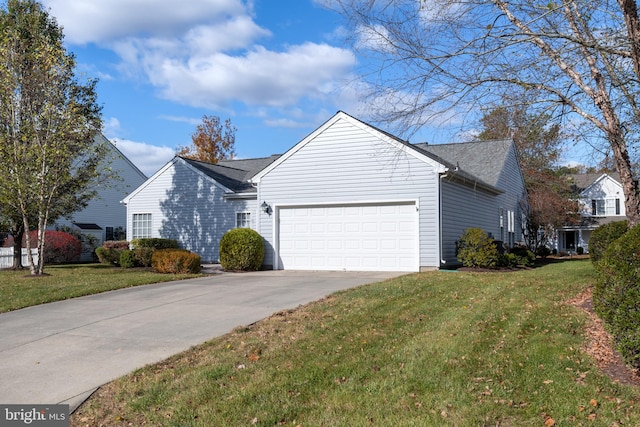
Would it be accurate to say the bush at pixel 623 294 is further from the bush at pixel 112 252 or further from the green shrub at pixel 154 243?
the bush at pixel 112 252

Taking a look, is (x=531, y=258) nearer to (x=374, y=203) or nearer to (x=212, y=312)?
(x=374, y=203)

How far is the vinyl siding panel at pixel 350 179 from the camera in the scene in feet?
50.7

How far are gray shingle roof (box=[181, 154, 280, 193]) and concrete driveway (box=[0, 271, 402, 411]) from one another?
979cm

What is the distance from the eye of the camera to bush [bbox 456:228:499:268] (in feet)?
50.9

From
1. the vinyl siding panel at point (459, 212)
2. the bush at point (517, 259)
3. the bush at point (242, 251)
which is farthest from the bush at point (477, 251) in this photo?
the bush at point (242, 251)

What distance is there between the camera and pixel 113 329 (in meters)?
7.59

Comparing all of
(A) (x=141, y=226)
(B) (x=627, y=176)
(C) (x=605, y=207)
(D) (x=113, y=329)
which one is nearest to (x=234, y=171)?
(A) (x=141, y=226)

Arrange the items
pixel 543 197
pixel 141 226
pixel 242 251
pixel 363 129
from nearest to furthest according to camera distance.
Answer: pixel 363 129 < pixel 242 251 < pixel 141 226 < pixel 543 197

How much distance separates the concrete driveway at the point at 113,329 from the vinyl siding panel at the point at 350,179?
4434 mm

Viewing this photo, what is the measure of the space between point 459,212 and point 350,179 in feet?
12.7

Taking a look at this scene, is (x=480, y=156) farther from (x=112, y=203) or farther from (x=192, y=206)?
(x=112, y=203)

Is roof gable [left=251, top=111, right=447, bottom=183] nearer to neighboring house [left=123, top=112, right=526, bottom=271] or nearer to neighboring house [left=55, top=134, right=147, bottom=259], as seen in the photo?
neighboring house [left=123, top=112, right=526, bottom=271]

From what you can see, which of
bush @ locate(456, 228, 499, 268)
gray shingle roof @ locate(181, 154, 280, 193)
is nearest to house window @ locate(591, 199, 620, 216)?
gray shingle roof @ locate(181, 154, 280, 193)

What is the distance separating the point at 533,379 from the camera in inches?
194
